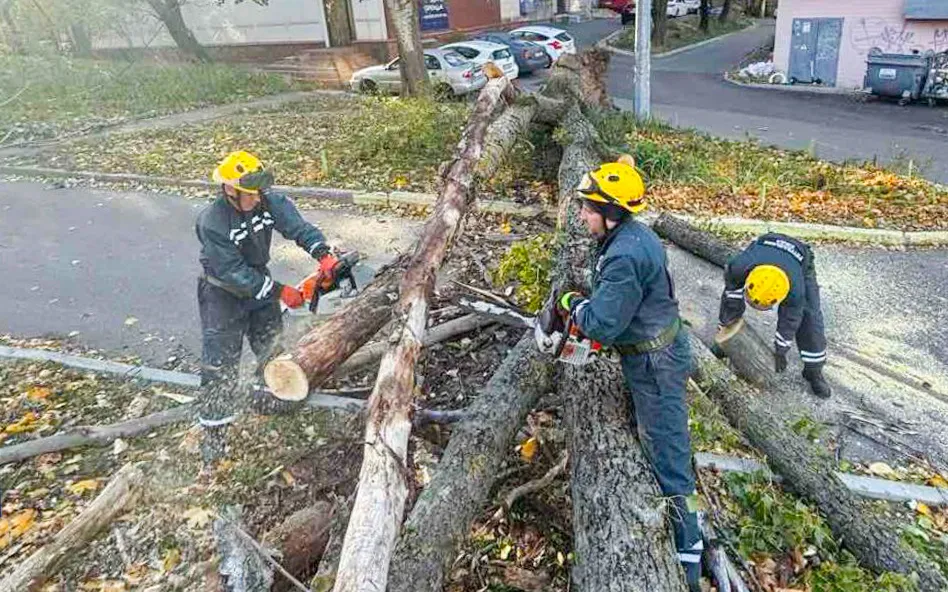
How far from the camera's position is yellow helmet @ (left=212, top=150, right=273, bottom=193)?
4.18 metres

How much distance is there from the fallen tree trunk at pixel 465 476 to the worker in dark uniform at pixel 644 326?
714mm

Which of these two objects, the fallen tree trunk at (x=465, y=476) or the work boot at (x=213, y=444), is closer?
the fallen tree trunk at (x=465, y=476)

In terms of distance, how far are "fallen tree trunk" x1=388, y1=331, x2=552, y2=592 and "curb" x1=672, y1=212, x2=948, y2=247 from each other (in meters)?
4.55

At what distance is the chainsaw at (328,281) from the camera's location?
4391mm

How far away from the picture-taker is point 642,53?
11.4m

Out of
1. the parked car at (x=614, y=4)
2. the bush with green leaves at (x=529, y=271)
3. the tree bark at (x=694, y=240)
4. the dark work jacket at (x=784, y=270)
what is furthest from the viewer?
the parked car at (x=614, y=4)

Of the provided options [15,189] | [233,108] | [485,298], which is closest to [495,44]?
[233,108]

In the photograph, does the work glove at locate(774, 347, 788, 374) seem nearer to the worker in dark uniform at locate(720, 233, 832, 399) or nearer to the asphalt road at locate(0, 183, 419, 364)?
the worker in dark uniform at locate(720, 233, 832, 399)

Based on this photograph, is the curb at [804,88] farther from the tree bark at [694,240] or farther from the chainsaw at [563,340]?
the chainsaw at [563,340]

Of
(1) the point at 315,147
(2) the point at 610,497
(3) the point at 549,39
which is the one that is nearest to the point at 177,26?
(3) the point at 549,39

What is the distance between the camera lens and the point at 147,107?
16406 millimetres

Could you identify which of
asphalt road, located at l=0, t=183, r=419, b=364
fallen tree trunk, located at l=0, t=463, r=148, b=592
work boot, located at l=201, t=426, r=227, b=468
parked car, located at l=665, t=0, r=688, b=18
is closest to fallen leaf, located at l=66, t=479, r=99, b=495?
fallen tree trunk, located at l=0, t=463, r=148, b=592

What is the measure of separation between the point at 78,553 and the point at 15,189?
9.61m

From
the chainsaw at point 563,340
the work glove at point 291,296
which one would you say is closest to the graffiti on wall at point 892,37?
the chainsaw at point 563,340
